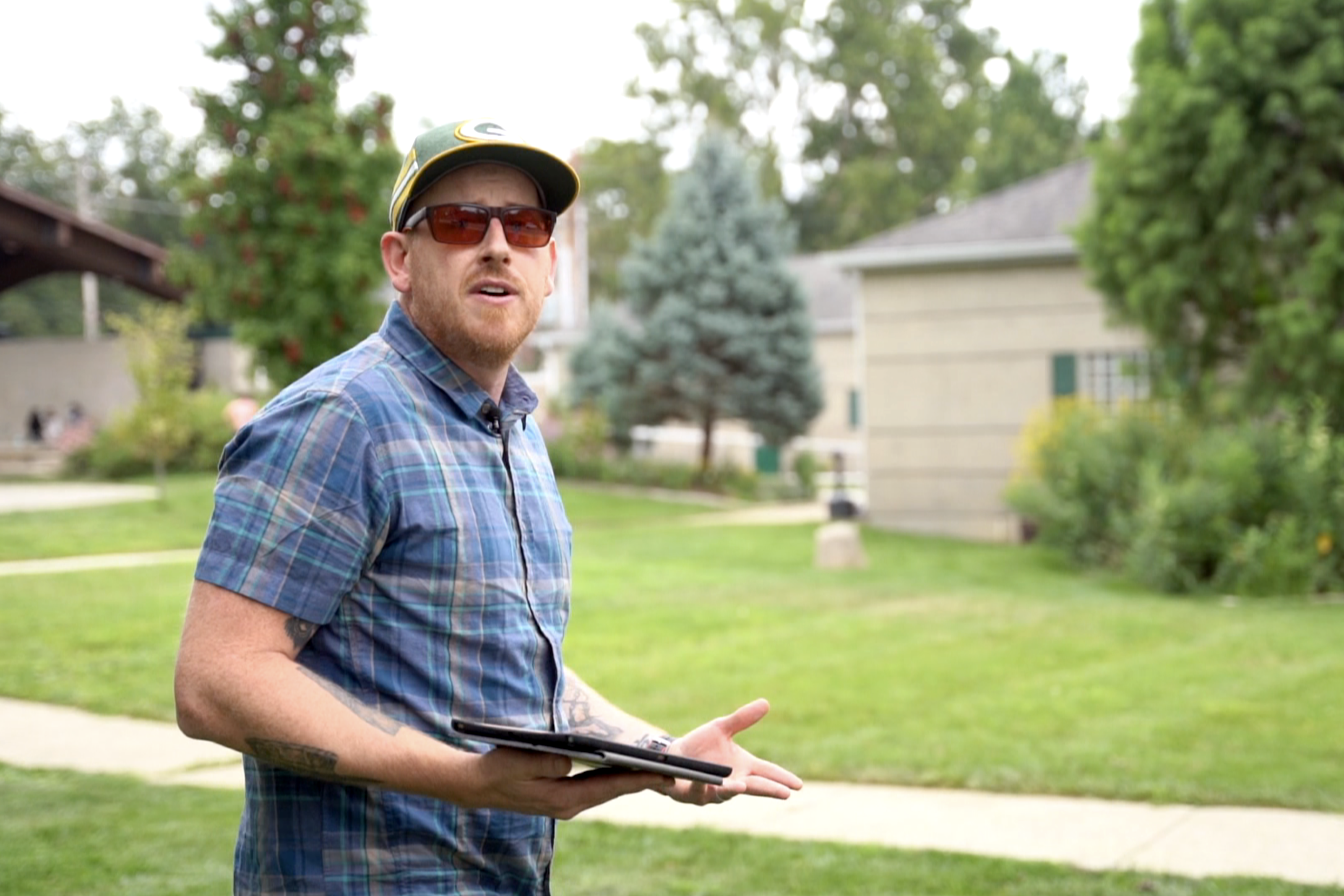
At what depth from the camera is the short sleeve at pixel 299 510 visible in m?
2.24

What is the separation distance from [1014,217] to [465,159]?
20644mm

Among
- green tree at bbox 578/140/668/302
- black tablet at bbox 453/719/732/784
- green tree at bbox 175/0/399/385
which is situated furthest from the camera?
green tree at bbox 578/140/668/302

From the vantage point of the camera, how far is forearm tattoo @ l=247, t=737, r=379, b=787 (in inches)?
87.2

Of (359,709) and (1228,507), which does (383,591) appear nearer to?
(359,709)

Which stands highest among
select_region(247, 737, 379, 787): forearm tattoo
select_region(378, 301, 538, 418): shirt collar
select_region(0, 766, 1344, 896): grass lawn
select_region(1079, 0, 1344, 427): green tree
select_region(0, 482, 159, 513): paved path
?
select_region(1079, 0, 1344, 427): green tree

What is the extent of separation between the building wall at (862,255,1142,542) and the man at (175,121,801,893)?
19.2 m

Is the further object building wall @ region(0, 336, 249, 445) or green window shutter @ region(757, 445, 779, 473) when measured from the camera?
building wall @ region(0, 336, 249, 445)

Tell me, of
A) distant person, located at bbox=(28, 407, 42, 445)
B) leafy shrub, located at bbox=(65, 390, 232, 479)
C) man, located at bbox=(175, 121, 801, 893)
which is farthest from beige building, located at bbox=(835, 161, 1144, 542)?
distant person, located at bbox=(28, 407, 42, 445)

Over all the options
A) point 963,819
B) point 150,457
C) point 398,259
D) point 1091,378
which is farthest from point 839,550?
point 150,457

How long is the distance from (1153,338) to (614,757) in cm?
1611

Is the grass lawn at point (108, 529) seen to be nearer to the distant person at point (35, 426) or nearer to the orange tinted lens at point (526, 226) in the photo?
the orange tinted lens at point (526, 226)

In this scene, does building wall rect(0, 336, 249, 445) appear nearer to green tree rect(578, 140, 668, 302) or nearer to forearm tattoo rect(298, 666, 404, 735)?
green tree rect(578, 140, 668, 302)

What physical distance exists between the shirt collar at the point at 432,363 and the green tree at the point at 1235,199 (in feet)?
48.0

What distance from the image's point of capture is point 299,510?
2273mm
